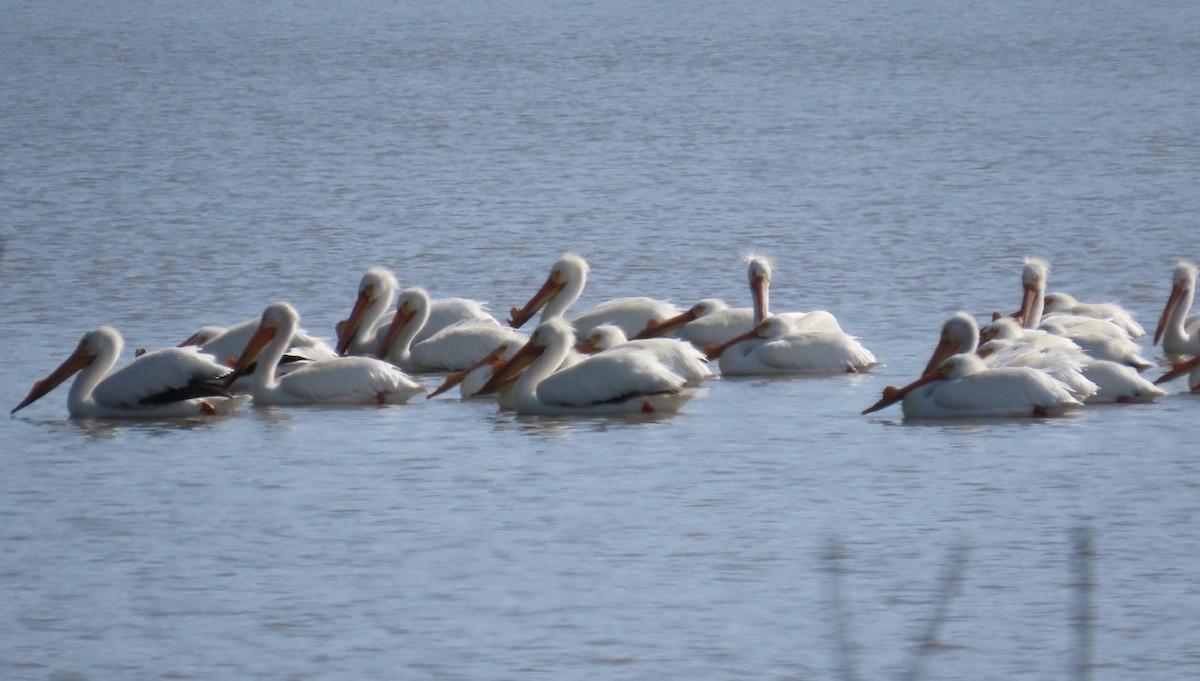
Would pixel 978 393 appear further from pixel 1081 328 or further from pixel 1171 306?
pixel 1171 306

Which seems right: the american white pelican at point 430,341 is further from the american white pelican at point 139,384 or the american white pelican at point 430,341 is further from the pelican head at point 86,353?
the pelican head at point 86,353

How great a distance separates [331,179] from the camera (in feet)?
51.8

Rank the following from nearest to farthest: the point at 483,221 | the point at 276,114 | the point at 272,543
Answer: the point at 272,543
the point at 483,221
the point at 276,114

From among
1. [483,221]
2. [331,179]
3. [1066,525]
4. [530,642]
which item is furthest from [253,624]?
[331,179]

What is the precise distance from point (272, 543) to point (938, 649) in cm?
183

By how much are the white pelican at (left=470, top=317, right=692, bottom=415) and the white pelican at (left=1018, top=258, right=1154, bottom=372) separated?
136 cm

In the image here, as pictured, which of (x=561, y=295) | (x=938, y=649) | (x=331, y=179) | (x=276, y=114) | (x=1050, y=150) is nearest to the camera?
(x=938, y=649)

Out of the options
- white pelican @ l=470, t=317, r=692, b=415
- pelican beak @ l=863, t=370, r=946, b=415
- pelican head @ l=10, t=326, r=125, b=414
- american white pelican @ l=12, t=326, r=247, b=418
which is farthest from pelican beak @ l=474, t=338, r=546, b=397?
pelican head @ l=10, t=326, r=125, b=414

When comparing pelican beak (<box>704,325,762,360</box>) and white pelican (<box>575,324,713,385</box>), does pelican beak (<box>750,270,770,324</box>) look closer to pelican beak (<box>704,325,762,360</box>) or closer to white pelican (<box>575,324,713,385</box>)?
pelican beak (<box>704,325,762,360</box>)

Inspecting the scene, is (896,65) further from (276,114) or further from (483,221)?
(483,221)

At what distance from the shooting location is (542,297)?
30.0ft

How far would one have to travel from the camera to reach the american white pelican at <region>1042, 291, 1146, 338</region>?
847 cm

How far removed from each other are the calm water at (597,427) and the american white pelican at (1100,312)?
134 millimetres

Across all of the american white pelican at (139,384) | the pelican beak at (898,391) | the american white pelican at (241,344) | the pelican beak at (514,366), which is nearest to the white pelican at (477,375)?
the pelican beak at (514,366)
